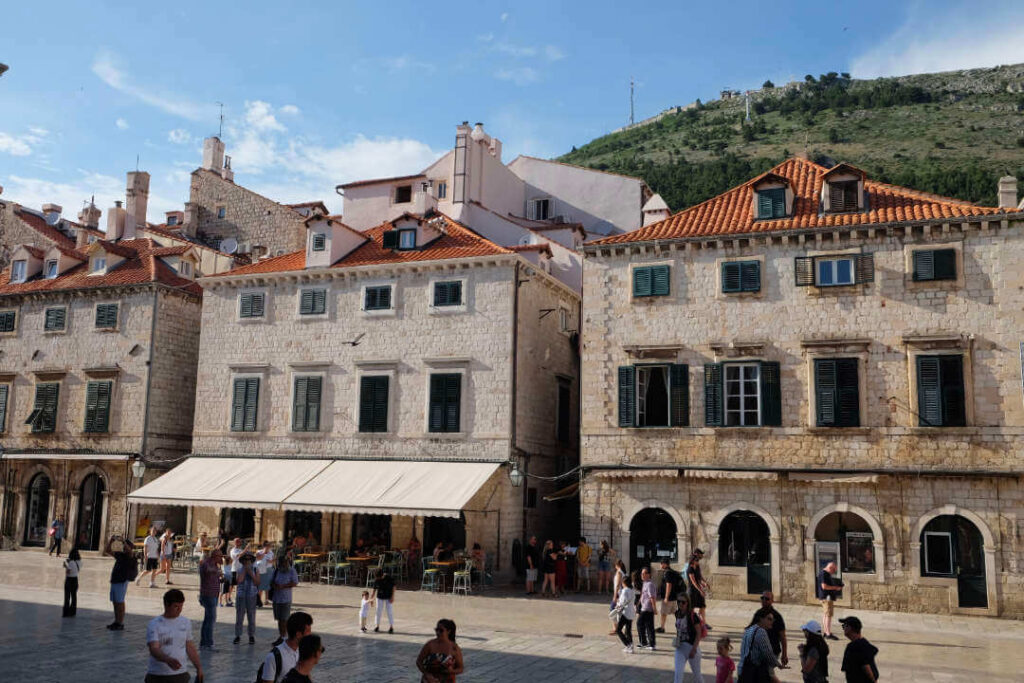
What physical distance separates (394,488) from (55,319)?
17.3 m

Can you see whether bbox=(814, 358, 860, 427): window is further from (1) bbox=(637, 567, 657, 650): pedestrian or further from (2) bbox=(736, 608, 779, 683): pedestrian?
(2) bbox=(736, 608, 779, 683): pedestrian

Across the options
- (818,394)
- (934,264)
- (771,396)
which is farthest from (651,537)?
(934,264)

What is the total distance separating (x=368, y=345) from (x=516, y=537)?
7535 mm

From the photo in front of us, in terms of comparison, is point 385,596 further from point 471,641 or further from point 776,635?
point 776,635

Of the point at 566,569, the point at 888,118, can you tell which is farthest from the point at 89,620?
the point at 888,118

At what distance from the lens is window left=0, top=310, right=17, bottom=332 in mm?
32656

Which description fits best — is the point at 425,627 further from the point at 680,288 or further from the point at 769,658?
the point at 680,288

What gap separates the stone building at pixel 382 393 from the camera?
80.1 feet

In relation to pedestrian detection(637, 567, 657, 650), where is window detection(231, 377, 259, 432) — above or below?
above

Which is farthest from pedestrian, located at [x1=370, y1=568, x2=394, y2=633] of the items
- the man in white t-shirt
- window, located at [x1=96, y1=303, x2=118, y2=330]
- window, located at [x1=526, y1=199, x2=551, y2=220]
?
window, located at [x1=526, y1=199, x2=551, y2=220]

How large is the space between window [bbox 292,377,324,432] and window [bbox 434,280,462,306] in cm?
464

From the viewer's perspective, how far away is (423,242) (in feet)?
89.5

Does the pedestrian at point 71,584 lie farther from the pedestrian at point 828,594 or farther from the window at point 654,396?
the pedestrian at point 828,594

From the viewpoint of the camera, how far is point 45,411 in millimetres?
31000
